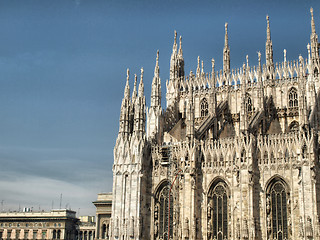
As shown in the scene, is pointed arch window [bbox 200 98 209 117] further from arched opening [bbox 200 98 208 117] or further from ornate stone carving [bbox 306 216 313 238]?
ornate stone carving [bbox 306 216 313 238]

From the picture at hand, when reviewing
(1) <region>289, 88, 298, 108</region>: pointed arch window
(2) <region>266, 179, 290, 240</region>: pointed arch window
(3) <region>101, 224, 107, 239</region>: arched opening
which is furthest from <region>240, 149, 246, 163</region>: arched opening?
(3) <region>101, 224, 107, 239</region>: arched opening

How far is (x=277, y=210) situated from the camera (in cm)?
4534

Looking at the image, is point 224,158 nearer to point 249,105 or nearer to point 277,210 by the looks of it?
point 277,210

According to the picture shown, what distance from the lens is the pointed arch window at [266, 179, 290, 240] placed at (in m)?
44.7

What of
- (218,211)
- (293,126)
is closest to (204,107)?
(293,126)

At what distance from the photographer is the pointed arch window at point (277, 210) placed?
44719mm

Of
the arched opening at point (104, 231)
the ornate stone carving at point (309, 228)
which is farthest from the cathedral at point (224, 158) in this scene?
the arched opening at point (104, 231)

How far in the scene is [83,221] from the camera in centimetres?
11862

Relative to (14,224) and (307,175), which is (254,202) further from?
(14,224)

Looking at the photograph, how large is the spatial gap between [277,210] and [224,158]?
721 cm

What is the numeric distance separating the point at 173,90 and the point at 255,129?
15.0 metres

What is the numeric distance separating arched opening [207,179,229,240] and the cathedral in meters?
0.10

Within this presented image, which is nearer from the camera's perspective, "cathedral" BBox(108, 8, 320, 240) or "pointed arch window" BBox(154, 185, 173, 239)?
"cathedral" BBox(108, 8, 320, 240)

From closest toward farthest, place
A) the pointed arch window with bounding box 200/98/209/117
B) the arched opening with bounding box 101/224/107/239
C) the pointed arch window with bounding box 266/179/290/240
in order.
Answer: the pointed arch window with bounding box 266/179/290/240 → the pointed arch window with bounding box 200/98/209/117 → the arched opening with bounding box 101/224/107/239
